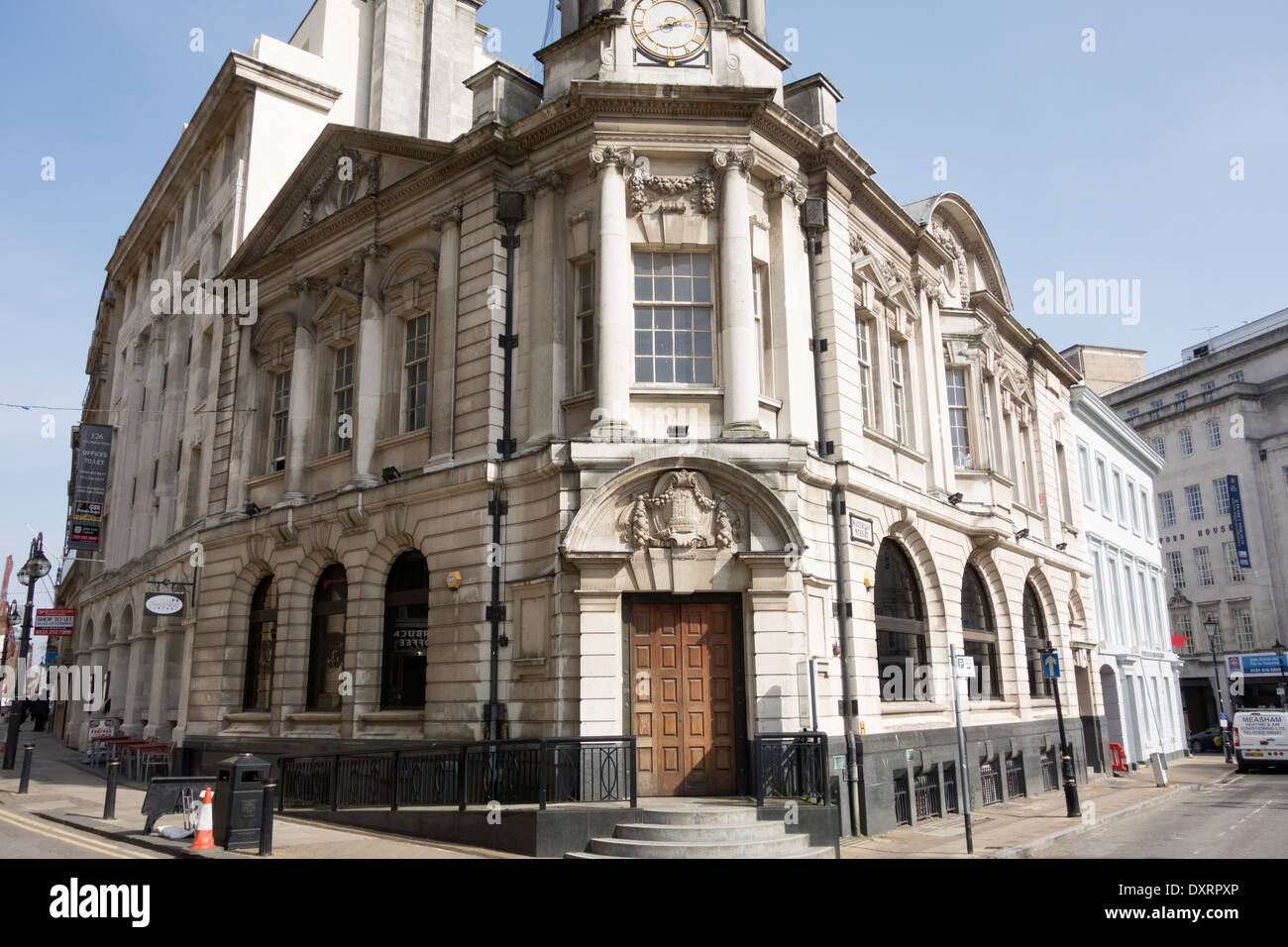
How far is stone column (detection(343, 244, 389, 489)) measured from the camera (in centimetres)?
1937

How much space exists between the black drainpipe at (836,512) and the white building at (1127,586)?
1752 cm

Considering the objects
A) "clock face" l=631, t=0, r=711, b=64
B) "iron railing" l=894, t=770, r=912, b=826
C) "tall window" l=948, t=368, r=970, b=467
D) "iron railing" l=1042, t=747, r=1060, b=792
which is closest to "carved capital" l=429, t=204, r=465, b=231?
"clock face" l=631, t=0, r=711, b=64

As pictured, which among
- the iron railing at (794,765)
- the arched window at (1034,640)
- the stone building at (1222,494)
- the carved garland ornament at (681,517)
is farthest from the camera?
the stone building at (1222,494)

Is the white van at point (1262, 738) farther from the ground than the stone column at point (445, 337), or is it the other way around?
the stone column at point (445, 337)

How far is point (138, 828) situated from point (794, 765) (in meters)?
10.2

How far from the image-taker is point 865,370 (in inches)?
781

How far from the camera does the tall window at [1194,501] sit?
5997 cm

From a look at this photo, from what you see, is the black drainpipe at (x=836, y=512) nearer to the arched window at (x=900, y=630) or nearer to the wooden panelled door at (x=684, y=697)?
the arched window at (x=900, y=630)

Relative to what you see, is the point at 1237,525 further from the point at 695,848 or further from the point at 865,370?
the point at 695,848

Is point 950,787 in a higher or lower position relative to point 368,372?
lower

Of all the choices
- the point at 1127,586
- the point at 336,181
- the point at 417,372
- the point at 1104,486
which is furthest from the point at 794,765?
the point at 1127,586

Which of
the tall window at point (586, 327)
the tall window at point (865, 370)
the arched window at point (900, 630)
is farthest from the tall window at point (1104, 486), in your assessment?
the tall window at point (586, 327)

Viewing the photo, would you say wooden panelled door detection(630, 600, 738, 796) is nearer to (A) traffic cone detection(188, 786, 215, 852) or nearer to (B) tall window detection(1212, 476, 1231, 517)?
(A) traffic cone detection(188, 786, 215, 852)

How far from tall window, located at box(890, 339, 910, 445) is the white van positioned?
20556 mm
